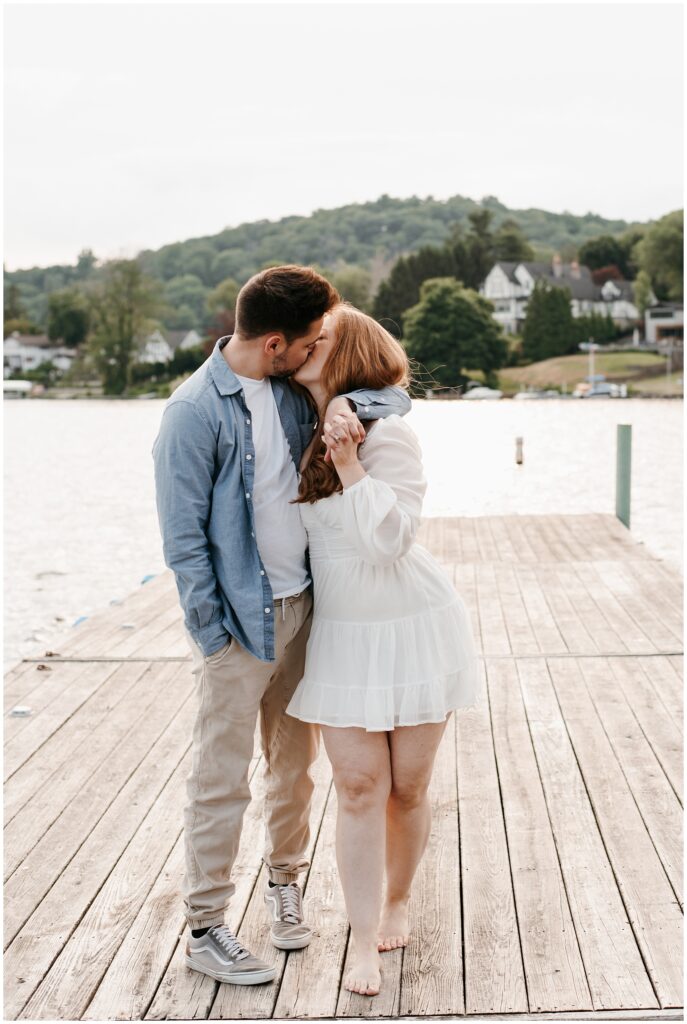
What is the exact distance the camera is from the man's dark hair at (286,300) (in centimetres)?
254

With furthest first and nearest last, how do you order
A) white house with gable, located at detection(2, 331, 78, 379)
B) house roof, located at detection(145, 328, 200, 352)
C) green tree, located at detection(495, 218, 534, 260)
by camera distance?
white house with gable, located at detection(2, 331, 78, 379), green tree, located at detection(495, 218, 534, 260), house roof, located at detection(145, 328, 200, 352)

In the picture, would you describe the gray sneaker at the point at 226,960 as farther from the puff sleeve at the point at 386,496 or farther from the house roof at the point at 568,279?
the house roof at the point at 568,279

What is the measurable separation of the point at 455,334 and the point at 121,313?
25211mm

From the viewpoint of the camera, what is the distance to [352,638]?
2643 mm

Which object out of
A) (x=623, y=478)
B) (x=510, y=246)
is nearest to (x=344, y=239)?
(x=510, y=246)

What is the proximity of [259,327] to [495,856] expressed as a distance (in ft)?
5.54

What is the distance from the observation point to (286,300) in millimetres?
2545

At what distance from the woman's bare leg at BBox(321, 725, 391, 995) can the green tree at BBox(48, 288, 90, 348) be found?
352 ft

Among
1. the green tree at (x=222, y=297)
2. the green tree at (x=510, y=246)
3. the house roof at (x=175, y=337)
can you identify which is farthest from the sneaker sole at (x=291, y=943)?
the green tree at (x=510, y=246)

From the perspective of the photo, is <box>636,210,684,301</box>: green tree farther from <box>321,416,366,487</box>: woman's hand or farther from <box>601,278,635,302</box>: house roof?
<box>321,416,366,487</box>: woman's hand

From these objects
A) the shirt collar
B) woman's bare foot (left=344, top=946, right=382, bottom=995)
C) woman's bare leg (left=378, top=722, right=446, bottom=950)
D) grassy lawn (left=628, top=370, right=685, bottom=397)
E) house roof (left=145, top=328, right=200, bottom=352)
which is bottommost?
woman's bare foot (left=344, top=946, right=382, bottom=995)

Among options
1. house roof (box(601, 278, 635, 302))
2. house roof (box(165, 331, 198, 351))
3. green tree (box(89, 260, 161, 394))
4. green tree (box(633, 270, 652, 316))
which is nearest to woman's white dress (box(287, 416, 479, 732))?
green tree (box(89, 260, 161, 394))

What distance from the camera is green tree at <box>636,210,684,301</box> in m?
84.9

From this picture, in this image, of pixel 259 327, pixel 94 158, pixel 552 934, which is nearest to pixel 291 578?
pixel 259 327
